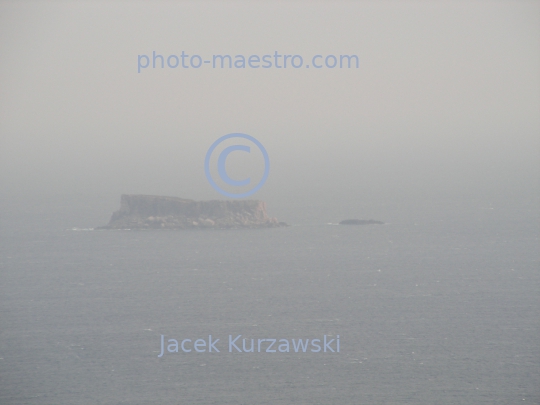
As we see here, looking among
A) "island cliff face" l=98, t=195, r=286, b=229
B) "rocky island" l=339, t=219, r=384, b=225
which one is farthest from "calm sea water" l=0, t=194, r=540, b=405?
"island cliff face" l=98, t=195, r=286, b=229

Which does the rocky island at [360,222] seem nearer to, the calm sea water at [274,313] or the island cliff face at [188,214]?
the calm sea water at [274,313]

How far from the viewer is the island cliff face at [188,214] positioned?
35281 mm

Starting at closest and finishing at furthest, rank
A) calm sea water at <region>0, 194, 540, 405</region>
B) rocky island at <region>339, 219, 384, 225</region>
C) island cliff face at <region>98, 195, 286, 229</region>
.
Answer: calm sea water at <region>0, 194, 540, 405</region>
island cliff face at <region>98, 195, 286, 229</region>
rocky island at <region>339, 219, 384, 225</region>

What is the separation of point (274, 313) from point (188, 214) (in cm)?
1324

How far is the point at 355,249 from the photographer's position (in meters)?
34.0

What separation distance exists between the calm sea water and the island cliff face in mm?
849

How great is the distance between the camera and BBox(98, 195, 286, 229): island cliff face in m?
35.3

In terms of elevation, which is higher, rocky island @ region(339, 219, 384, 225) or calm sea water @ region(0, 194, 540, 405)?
rocky island @ region(339, 219, 384, 225)

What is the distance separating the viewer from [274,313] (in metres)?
24.0

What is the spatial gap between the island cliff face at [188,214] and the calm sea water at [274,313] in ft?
2.79

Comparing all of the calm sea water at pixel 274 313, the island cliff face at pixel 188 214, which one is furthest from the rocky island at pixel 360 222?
the island cliff face at pixel 188 214

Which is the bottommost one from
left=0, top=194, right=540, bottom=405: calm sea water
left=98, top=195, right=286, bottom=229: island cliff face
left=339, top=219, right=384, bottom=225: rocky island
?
left=0, top=194, right=540, bottom=405: calm sea water

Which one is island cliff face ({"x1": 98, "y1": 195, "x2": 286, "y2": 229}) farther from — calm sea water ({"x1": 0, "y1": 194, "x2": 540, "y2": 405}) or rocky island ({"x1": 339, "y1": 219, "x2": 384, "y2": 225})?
rocky island ({"x1": 339, "y1": 219, "x2": 384, "y2": 225})

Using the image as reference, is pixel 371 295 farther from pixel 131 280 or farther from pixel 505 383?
pixel 131 280
